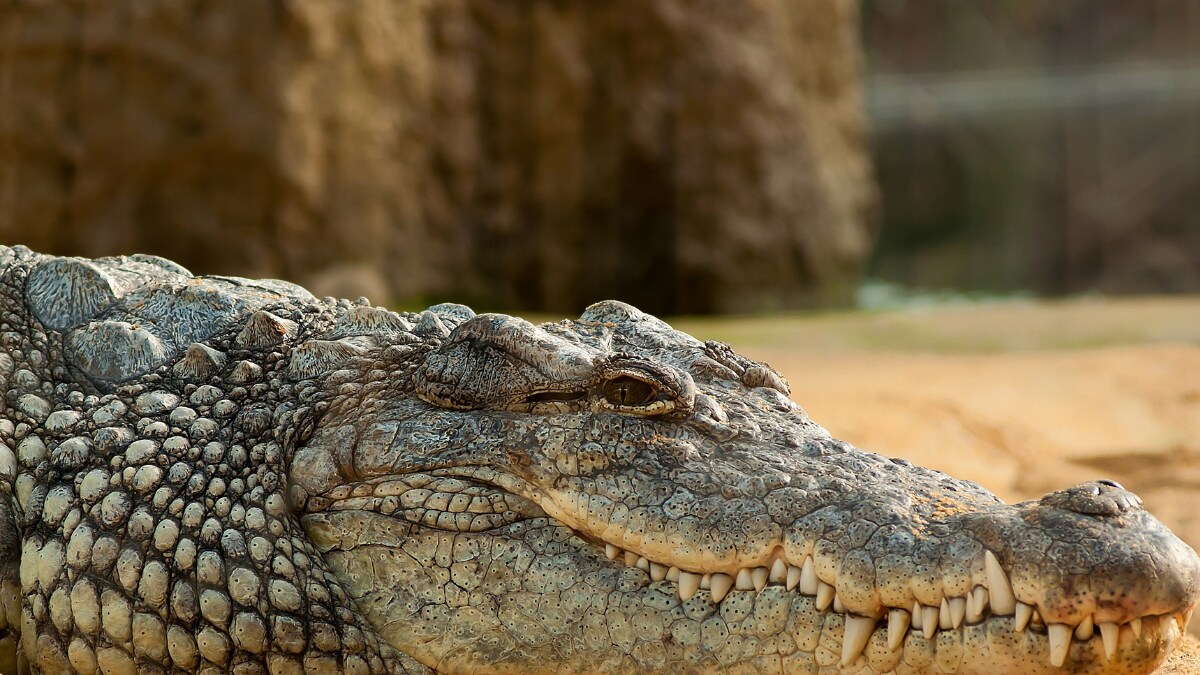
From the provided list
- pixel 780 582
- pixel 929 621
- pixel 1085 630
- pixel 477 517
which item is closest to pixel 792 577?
pixel 780 582

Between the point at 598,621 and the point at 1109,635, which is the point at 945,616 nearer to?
the point at 1109,635

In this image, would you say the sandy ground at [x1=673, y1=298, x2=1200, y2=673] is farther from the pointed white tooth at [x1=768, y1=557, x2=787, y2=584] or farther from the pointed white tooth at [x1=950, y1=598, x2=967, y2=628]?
the pointed white tooth at [x1=768, y1=557, x2=787, y2=584]

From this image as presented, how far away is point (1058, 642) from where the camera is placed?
1895 mm

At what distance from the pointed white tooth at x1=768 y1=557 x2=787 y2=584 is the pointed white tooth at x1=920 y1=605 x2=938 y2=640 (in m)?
0.25

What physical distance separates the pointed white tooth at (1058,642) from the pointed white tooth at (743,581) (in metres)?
0.49

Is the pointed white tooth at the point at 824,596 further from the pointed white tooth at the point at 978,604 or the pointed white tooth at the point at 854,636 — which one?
the pointed white tooth at the point at 978,604

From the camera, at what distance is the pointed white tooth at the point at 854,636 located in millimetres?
2006

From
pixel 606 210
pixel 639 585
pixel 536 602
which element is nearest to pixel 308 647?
pixel 536 602

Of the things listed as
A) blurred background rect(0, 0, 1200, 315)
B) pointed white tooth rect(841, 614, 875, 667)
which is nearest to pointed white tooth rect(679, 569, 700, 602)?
pointed white tooth rect(841, 614, 875, 667)

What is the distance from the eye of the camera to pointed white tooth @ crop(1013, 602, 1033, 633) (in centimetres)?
191

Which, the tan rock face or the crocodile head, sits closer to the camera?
the crocodile head

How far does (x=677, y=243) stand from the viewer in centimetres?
1133

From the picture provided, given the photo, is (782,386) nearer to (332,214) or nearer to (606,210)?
(332,214)

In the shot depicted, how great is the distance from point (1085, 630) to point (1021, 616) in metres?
0.10
